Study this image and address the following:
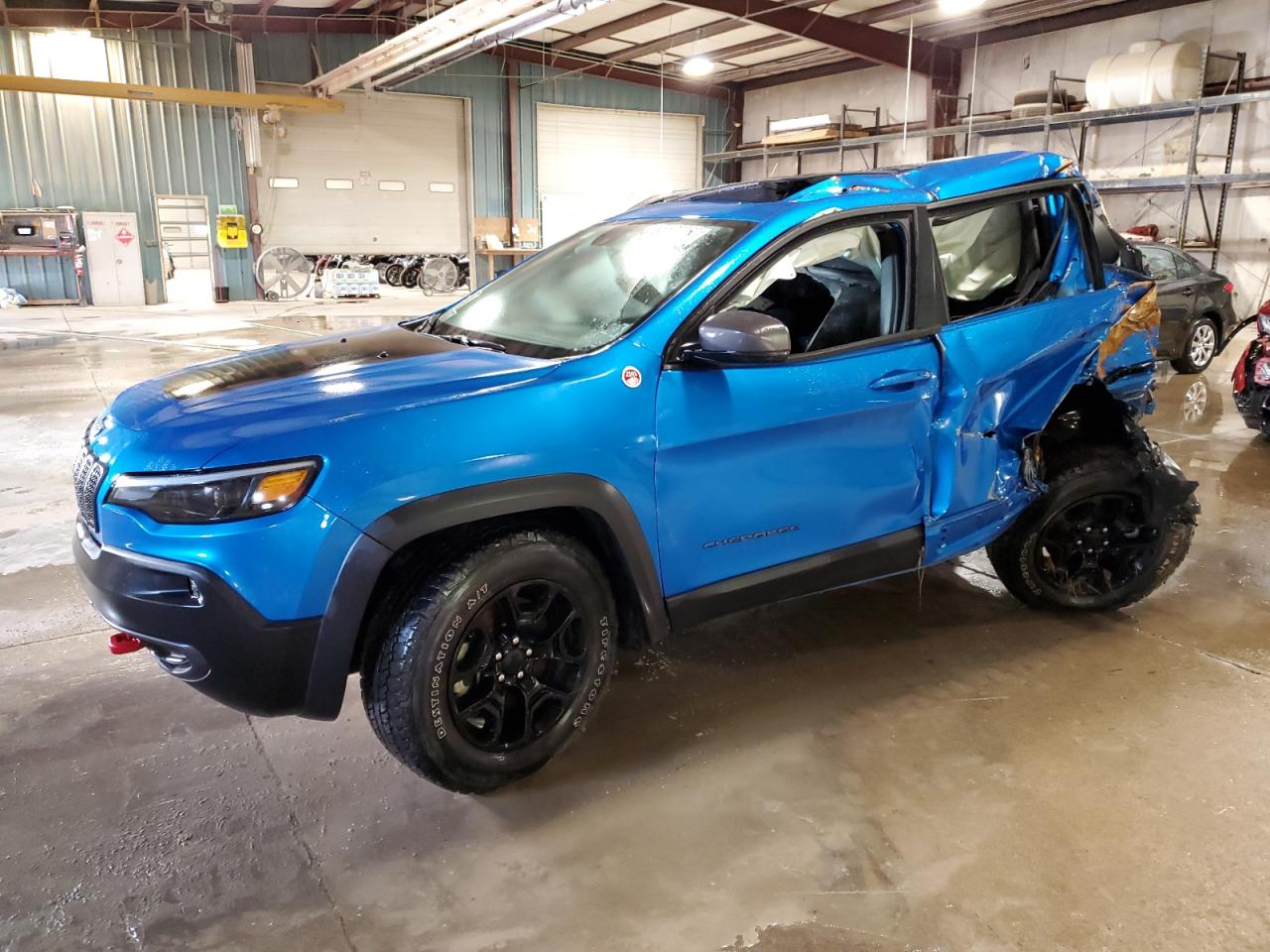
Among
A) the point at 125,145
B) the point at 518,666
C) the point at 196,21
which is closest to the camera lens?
the point at 518,666

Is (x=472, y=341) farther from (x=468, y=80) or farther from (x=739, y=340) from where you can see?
(x=468, y=80)

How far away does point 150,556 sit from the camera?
7.06 feet

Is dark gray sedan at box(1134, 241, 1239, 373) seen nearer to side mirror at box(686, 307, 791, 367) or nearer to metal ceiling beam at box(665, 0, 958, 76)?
metal ceiling beam at box(665, 0, 958, 76)

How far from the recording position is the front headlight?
6.88 feet

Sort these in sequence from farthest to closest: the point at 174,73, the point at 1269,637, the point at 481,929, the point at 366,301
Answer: the point at 366,301, the point at 174,73, the point at 1269,637, the point at 481,929

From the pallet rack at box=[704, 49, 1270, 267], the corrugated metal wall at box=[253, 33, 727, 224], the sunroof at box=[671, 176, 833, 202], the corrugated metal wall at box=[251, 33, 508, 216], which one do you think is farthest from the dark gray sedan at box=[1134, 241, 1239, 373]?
the corrugated metal wall at box=[251, 33, 508, 216]

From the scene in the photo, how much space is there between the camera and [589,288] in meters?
3.08

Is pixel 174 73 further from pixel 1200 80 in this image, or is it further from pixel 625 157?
pixel 1200 80

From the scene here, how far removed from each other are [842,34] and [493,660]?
1550 centimetres

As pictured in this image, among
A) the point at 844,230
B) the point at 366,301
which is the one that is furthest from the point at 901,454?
the point at 366,301

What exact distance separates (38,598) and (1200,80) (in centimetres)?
1438

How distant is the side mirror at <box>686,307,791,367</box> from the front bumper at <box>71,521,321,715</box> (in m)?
1.21

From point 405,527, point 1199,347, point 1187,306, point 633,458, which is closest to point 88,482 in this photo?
point 405,527

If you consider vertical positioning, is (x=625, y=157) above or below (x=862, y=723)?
above
